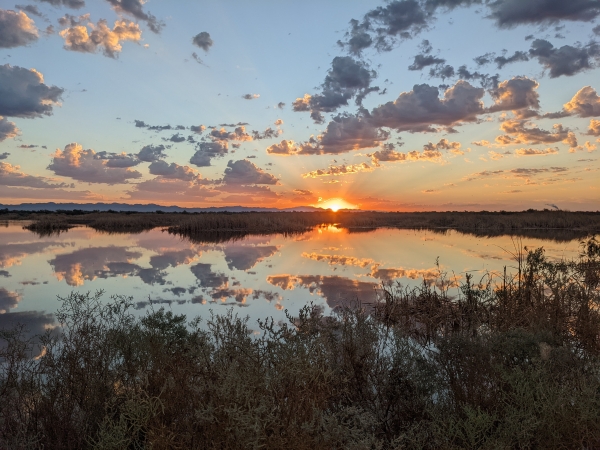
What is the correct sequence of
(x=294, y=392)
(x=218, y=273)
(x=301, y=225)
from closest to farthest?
1. (x=294, y=392)
2. (x=218, y=273)
3. (x=301, y=225)

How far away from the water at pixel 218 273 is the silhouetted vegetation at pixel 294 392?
2.76 metres

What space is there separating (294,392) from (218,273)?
1288cm

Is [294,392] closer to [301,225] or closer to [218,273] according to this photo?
[218,273]

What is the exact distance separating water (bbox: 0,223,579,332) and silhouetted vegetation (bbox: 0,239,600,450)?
2.76m

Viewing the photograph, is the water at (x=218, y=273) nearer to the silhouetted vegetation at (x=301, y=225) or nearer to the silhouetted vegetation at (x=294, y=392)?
the silhouetted vegetation at (x=294, y=392)

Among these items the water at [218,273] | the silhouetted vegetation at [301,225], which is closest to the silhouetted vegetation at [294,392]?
the water at [218,273]

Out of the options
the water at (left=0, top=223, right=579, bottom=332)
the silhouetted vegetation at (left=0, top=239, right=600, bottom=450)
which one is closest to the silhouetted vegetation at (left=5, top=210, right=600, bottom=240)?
the water at (left=0, top=223, right=579, bottom=332)

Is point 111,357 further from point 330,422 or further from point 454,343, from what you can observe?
point 454,343

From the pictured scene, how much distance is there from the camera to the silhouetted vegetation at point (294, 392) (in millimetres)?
3131

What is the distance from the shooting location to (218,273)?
15.7 metres

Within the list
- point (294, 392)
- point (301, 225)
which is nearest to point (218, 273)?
point (294, 392)

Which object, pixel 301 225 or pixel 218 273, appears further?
pixel 301 225

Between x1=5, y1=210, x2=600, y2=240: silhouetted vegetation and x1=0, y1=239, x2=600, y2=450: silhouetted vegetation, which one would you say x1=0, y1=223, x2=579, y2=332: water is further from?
x1=5, y1=210, x2=600, y2=240: silhouetted vegetation

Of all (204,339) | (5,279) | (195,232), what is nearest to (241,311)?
(204,339)
